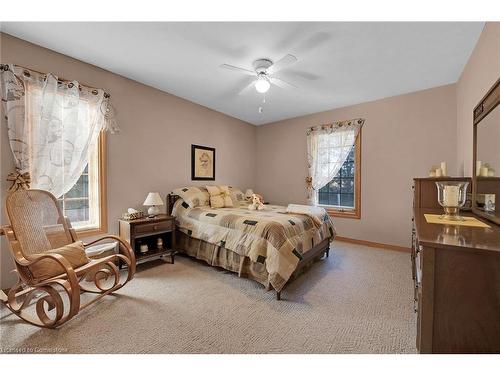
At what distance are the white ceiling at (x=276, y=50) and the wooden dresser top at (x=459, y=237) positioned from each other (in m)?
1.80

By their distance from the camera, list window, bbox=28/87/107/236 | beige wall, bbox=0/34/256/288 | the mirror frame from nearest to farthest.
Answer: the mirror frame, beige wall, bbox=0/34/256/288, window, bbox=28/87/107/236

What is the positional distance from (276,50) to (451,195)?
2046 millimetres

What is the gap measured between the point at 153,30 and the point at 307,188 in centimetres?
364

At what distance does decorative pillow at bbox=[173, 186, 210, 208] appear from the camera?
344 cm

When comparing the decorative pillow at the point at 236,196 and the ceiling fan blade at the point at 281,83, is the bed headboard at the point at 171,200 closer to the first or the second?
the decorative pillow at the point at 236,196

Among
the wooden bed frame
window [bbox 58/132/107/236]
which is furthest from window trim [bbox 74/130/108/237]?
the wooden bed frame

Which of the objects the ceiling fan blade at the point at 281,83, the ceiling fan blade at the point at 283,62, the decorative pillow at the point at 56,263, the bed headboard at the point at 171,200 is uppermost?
the ceiling fan blade at the point at 281,83

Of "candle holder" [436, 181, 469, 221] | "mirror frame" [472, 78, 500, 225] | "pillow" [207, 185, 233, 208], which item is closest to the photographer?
"mirror frame" [472, 78, 500, 225]

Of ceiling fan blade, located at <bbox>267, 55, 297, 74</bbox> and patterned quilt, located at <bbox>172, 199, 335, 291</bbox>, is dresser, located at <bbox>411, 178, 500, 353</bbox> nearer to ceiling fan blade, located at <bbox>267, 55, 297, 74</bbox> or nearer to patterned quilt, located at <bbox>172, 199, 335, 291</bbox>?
patterned quilt, located at <bbox>172, 199, 335, 291</bbox>

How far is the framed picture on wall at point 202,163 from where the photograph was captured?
4035 millimetres

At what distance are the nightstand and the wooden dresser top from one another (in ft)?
9.25

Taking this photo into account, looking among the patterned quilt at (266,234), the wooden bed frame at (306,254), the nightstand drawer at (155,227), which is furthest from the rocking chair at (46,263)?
the wooden bed frame at (306,254)

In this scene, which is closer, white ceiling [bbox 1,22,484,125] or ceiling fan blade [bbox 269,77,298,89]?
white ceiling [bbox 1,22,484,125]
